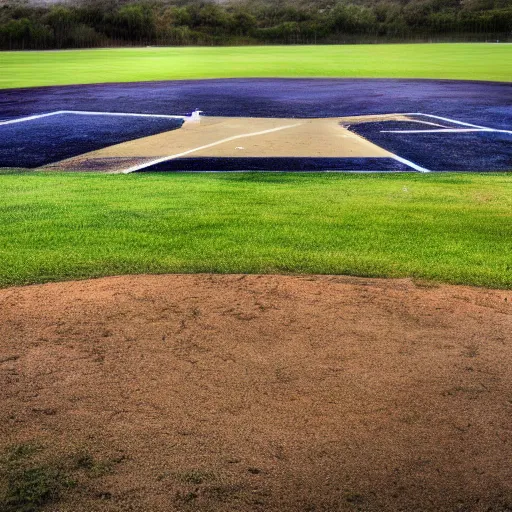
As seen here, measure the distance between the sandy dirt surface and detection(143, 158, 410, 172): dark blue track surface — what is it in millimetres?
428

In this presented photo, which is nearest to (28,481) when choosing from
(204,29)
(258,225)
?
(258,225)

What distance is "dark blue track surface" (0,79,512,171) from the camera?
1510 centimetres

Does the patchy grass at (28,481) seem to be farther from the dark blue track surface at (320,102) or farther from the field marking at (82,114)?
the field marking at (82,114)

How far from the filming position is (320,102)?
24.1 meters

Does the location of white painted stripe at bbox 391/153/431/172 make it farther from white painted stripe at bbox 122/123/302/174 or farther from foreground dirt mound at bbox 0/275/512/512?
foreground dirt mound at bbox 0/275/512/512

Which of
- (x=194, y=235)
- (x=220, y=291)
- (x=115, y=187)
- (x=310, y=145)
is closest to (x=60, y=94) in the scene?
(x=310, y=145)

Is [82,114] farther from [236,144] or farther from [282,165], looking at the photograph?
[282,165]

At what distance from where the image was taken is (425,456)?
404 cm

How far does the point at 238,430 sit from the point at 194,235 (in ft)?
14.4

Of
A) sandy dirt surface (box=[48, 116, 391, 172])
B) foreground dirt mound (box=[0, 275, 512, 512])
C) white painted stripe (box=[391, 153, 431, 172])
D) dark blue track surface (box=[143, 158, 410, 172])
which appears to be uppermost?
sandy dirt surface (box=[48, 116, 391, 172])

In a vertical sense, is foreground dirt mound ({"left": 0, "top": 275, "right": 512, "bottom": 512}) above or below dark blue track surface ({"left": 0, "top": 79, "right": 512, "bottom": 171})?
below

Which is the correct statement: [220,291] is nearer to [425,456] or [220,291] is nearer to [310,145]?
[425,456]

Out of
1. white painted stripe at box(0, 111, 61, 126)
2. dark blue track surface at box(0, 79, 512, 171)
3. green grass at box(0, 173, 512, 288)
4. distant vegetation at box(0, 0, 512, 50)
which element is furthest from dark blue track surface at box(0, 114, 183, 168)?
distant vegetation at box(0, 0, 512, 50)

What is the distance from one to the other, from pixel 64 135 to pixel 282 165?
6.17m
